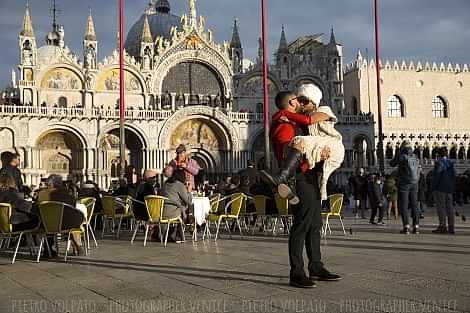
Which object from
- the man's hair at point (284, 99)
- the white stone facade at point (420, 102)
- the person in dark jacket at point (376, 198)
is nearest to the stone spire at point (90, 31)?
the white stone facade at point (420, 102)

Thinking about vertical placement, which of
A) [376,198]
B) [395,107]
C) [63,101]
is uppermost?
[395,107]

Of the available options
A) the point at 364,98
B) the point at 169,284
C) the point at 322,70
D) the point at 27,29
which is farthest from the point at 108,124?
the point at 169,284

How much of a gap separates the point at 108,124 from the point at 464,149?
91.6ft

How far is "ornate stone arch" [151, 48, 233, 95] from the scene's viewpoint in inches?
1363

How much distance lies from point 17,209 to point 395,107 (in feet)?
128

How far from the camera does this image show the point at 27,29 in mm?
33156

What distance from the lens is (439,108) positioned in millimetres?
44656

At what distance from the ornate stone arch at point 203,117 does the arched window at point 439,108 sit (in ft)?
62.9

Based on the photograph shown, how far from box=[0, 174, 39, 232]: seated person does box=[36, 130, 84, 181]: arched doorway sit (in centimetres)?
2417

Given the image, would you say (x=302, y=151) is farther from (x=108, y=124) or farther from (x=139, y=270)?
(x=108, y=124)

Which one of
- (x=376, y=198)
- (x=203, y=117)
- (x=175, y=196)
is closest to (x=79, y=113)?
(x=203, y=117)

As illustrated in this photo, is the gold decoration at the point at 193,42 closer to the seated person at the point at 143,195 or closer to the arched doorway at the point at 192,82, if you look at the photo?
the arched doorway at the point at 192,82

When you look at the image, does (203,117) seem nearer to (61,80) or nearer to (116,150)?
(116,150)

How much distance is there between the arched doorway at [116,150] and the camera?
32.6 metres
